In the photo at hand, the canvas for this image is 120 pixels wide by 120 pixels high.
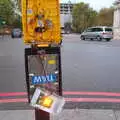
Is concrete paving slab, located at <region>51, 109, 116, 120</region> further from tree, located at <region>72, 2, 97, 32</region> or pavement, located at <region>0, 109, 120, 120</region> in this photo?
tree, located at <region>72, 2, 97, 32</region>

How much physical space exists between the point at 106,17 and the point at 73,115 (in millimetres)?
101533

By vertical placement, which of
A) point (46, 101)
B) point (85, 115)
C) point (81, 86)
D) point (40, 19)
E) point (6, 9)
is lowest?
point (81, 86)

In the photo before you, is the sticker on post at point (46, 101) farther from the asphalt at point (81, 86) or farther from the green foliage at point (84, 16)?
the green foliage at point (84, 16)

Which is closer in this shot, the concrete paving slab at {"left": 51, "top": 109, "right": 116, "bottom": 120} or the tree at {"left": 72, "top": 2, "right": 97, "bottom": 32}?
the concrete paving slab at {"left": 51, "top": 109, "right": 116, "bottom": 120}

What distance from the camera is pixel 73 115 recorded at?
7.46 metres

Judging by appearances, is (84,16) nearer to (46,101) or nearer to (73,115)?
(73,115)

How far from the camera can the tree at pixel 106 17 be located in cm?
10494

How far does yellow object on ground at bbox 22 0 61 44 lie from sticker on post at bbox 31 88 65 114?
60cm

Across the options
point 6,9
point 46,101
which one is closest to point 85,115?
point 46,101

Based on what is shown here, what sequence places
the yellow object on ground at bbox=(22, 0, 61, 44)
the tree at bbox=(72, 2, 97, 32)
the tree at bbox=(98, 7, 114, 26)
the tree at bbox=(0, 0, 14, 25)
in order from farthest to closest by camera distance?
the tree at bbox=(72, 2, 97, 32) < the tree at bbox=(98, 7, 114, 26) < the tree at bbox=(0, 0, 14, 25) < the yellow object on ground at bbox=(22, 0, 61, 44)

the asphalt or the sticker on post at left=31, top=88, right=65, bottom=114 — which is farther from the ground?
the sticker on post at left=31, top=88, right=65, bottom=114

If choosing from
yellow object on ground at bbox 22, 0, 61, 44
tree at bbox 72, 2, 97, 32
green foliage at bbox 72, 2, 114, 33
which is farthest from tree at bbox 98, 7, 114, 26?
yellow object on ground at bbox 22, 0, 61, 44

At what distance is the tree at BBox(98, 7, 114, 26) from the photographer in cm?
10494

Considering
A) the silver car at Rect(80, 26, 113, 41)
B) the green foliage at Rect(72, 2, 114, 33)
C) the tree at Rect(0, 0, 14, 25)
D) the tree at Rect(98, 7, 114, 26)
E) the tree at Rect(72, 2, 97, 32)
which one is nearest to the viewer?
the silver car at Rect(80, 26, 113, 41)
